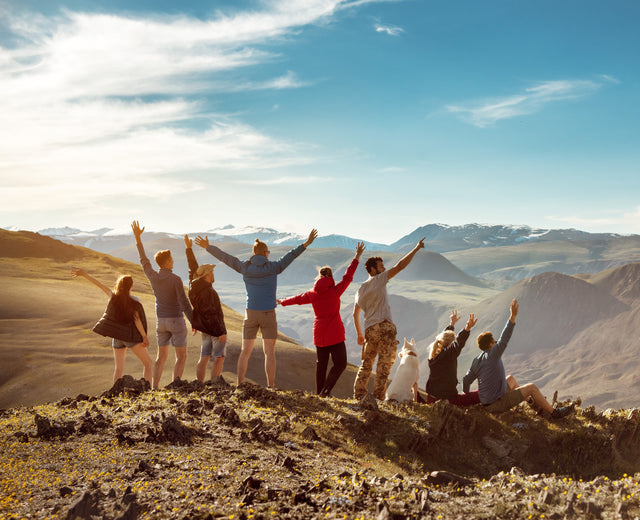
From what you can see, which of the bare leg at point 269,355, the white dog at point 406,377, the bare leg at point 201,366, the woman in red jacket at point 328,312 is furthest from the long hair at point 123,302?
the white dog at point 406,377

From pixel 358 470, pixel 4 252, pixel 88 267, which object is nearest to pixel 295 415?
pixel 358 470

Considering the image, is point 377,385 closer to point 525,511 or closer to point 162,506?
point 525,511

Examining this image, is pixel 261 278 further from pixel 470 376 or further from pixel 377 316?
pixel 470 376

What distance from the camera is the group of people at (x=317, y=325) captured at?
1114 centimetres

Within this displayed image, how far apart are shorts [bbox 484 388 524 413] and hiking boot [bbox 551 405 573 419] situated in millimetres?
1235

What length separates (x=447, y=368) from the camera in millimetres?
11688

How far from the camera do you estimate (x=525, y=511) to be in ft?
21.4

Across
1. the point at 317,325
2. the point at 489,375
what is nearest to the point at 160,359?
the point at 317,325

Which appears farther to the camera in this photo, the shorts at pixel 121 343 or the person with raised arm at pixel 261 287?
the shorts at pixel 121 343

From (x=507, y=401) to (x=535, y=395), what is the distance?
84 cm

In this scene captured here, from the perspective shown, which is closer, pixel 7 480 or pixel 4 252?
pixel 7 480

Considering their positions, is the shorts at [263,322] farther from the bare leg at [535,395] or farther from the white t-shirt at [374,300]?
the bare leg at [535,395]

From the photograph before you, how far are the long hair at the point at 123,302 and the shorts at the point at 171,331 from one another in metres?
0.80

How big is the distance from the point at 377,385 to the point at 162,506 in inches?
269
